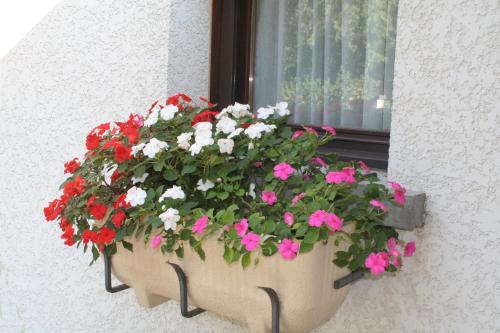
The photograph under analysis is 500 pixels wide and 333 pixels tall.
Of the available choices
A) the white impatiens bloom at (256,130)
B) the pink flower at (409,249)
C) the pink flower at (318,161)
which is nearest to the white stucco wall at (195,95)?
the pink flower at (409,249)

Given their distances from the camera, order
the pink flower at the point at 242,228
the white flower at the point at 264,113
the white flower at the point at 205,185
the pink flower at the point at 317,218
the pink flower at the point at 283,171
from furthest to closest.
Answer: the white flower at the point at 264,113, the white flower at the point at 205,185, the pink flower at the point at 283,171, the pink flower at the point at 242,228, the pink flower at the point at 317,218

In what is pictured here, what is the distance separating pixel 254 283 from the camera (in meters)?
1.70

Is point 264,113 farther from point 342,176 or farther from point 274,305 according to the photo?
point 274,305

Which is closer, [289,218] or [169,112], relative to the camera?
[289,218]

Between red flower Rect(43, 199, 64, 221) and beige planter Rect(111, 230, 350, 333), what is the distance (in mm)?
268

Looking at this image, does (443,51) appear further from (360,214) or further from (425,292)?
(425,292)

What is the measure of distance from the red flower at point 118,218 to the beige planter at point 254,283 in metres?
0.14

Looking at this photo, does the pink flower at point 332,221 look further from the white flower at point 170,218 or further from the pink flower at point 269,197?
the white flower at point 170,218

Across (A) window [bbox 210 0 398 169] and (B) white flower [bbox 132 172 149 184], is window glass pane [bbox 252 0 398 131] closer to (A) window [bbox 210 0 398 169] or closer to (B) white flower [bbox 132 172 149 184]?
(A) window [bbox 210 0 398 169]

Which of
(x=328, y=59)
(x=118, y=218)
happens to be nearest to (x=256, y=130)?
(x=118, y=218)

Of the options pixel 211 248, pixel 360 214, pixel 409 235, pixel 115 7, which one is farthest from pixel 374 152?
pixel 115 7

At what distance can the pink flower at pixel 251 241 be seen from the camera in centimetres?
157

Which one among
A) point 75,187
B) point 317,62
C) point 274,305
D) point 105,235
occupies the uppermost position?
point 317,62

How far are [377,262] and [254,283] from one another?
1.13 feet
